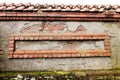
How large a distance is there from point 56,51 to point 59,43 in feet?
0.80

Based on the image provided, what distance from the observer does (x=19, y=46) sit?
595cm

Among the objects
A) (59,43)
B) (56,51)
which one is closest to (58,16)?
(59,43)

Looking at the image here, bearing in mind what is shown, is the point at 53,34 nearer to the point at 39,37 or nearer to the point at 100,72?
the point at 39,37

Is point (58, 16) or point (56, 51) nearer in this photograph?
point (56, 51)

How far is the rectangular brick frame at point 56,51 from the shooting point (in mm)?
5844

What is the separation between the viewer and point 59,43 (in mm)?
6023

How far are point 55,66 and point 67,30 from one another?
105 cm

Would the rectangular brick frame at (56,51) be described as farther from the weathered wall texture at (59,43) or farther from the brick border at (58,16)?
the brick border at (58,16)

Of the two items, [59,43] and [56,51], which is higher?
[59,43]

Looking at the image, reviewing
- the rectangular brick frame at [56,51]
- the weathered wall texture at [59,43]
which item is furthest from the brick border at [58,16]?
the rectangular brick frame at [56,51]

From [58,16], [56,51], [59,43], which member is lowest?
[56,51]

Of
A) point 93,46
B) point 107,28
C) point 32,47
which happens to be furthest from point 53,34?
point 107,28

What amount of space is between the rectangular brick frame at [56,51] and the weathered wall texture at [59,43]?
98 millimetres

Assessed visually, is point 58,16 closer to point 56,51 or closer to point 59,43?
point 59,43
